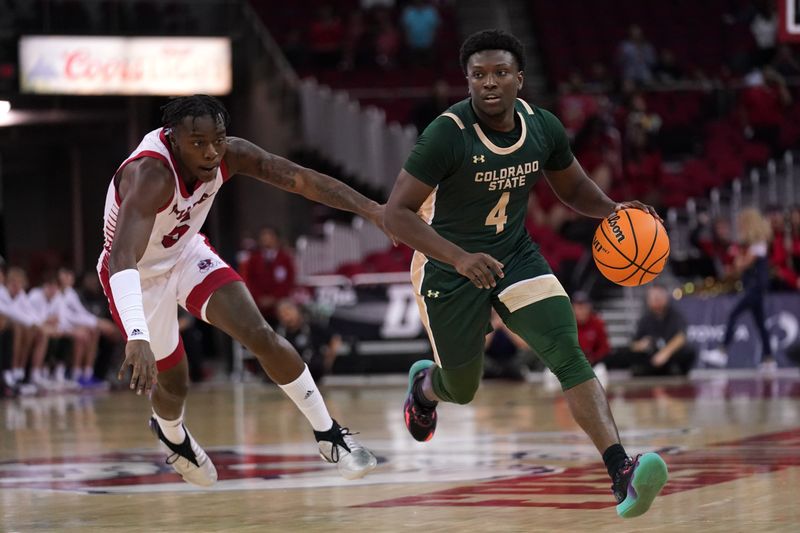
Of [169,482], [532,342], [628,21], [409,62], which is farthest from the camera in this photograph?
[628,21]

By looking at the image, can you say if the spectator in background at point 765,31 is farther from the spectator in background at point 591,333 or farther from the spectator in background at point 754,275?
the spectator in background at point 591,333

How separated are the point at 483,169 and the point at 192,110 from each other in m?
1.41

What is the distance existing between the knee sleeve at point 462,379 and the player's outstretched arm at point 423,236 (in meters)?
0.72

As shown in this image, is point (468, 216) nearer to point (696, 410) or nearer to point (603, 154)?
point (696, 410)

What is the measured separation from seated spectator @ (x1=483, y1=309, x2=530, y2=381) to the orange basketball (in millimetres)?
11156

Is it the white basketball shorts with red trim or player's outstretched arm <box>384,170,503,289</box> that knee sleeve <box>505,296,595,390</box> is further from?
the white basketball shorts with red trim

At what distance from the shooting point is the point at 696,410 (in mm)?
11961

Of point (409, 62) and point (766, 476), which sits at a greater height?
point (409, 62)

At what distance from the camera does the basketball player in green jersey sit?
234 inches

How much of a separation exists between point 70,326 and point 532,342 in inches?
537

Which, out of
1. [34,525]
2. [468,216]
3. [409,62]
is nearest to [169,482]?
[34,525]

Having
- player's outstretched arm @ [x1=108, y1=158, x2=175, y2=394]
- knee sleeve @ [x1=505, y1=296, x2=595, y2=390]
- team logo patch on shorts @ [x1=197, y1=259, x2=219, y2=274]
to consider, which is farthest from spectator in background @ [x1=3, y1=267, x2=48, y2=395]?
knee sleeve @ [x1=505, y1=296, x2=595, y2=390]

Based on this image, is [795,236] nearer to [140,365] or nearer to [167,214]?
[167,214]

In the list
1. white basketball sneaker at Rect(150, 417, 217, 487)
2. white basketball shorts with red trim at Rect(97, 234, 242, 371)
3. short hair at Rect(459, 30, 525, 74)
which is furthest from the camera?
white basketball sneaker at Rect(150, 417, 217, 487)
